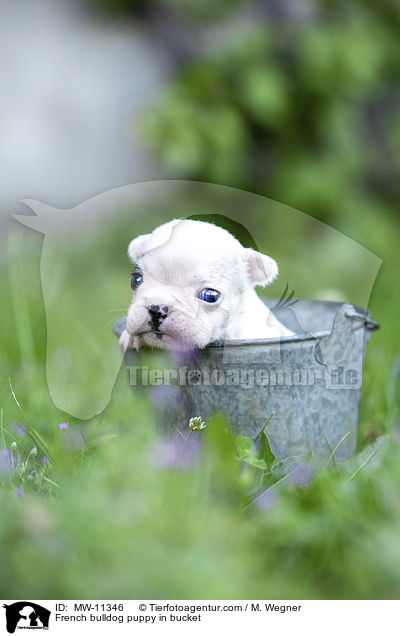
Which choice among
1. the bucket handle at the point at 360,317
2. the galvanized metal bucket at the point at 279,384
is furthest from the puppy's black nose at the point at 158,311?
the bucket handle at the point at 360,317

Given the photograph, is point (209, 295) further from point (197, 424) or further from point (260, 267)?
point (197, 424)

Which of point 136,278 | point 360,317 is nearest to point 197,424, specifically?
point 136,278

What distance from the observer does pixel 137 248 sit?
61.3 inches

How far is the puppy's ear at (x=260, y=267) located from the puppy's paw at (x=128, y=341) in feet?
1.02

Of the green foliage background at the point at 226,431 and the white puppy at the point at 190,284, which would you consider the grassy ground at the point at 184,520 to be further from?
the white puppy at the point at 190,284

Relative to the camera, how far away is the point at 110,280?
269 centimetres

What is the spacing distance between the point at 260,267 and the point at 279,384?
0.90ft

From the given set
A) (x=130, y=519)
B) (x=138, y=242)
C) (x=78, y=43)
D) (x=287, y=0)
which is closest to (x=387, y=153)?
(x=287, y=0)

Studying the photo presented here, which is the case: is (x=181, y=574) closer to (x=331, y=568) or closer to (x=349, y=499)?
(x=331, y=568)

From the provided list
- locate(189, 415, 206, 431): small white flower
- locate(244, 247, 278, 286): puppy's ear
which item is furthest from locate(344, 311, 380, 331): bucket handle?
locate(189, 415, 206, 431): small white flower

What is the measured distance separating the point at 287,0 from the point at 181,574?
3778 mm

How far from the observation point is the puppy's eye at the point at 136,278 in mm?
1499

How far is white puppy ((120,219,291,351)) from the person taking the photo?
142 cm
